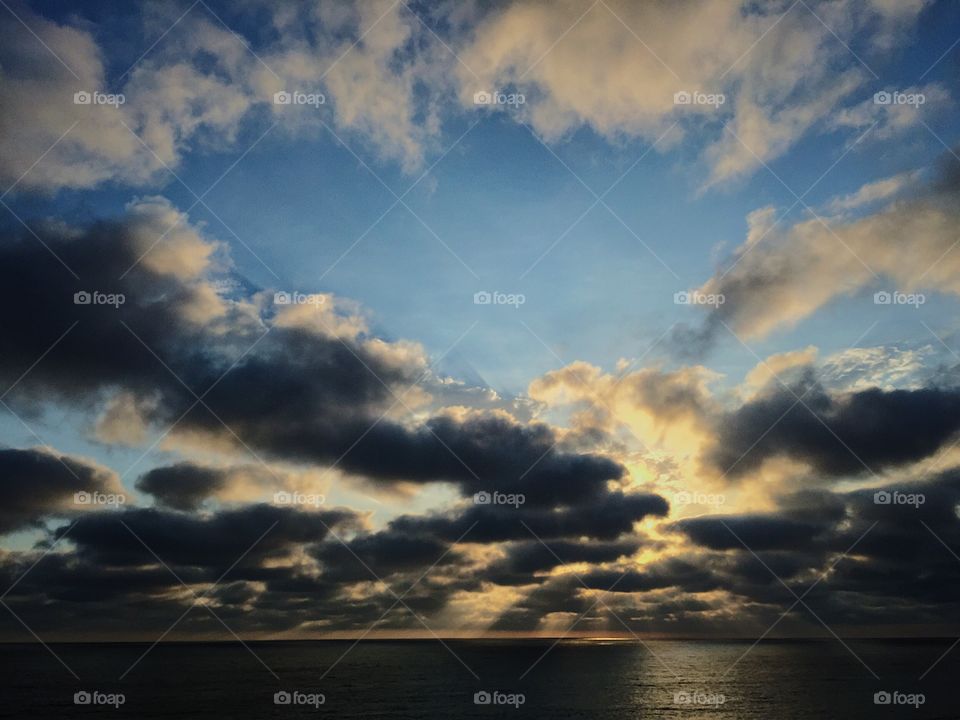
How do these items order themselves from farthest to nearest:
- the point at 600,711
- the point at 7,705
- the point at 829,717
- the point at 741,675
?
the point at 741,675 → the point at 7,705 → the point at 600,711 → the point at 829,717

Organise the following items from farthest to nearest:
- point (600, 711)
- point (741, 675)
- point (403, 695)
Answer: point (741, 675), point (403, 695), point (600, 711)

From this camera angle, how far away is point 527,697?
106438 mm

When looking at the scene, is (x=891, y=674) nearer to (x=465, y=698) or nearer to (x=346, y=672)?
(x=465, y=698)

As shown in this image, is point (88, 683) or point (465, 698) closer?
point (465, 698)

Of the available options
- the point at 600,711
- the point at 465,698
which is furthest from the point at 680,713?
the point at 465,698

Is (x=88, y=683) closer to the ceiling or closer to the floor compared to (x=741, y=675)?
closer to the ceiling

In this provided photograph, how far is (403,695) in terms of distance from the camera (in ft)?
368

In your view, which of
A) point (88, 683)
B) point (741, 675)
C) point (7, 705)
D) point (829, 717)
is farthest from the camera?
point (741, 675)

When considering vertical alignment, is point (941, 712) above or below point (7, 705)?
below

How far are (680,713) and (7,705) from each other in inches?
3667

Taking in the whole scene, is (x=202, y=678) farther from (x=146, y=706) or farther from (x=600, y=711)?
(x=600, y=711)

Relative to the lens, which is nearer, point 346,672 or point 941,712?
point 941,712

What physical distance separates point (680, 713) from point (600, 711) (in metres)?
9.90

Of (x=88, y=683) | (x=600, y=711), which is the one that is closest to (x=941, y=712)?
(x=600, y=711)
